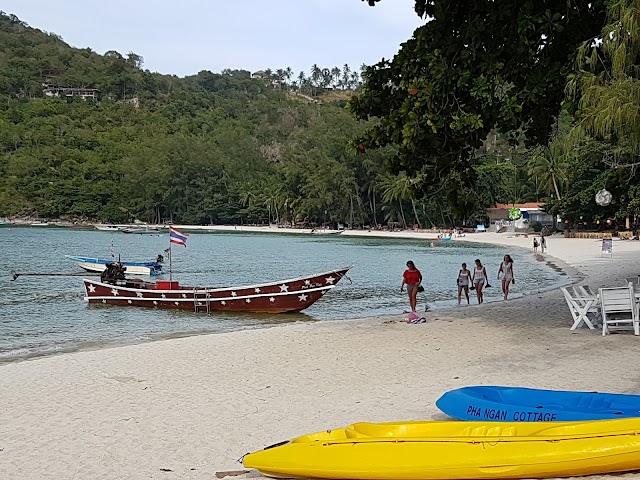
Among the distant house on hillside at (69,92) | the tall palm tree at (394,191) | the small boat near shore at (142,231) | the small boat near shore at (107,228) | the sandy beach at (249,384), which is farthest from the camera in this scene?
the distant house on hillside at (69,92)

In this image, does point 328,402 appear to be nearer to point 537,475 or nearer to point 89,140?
point 537,475

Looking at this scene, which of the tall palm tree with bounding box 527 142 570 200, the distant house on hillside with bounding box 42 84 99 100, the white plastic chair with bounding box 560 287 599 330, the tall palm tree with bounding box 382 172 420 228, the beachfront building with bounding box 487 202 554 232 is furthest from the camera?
the distant house on hillside with bounding box 42 84 99 100

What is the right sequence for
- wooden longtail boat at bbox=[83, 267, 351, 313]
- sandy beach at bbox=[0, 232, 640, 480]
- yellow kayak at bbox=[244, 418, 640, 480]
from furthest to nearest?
wooden longtail boat at bbox=[83, 267, 351, 313]
sandy beach at bbox=[0, 232, 640, 480]
yellow kayak at bbox=[244, 418, 640, 480]

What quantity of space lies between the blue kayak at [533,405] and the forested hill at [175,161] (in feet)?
277

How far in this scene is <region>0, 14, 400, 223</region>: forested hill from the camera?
9875 centimetres

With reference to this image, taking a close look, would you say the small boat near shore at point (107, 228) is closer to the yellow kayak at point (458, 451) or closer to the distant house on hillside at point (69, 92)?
the distant house on hillside at point (69, 92)

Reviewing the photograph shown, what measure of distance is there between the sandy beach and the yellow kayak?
0.99 ft

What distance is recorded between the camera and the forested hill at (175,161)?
98750 mm

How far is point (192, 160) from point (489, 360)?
367 feet

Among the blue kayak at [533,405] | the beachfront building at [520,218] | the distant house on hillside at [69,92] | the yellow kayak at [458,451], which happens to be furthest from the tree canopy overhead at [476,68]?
the distant house on hillside at [69,92]

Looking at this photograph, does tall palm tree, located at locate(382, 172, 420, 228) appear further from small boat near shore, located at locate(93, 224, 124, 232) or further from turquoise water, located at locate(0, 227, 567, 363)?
small boat near shore, located at locate(93, 224, 124, 232)

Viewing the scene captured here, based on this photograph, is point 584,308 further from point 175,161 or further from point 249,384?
point 175,161

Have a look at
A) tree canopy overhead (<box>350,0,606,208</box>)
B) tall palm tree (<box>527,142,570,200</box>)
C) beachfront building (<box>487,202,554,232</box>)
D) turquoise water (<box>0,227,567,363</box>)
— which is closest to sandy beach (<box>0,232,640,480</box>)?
tree canopy overhead (<box>350,0,606,208</box>)

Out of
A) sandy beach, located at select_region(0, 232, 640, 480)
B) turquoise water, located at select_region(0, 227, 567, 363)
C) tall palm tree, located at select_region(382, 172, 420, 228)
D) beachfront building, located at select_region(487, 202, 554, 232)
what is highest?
tall palm tree, located at select_region(382, 172, 420, 228)
